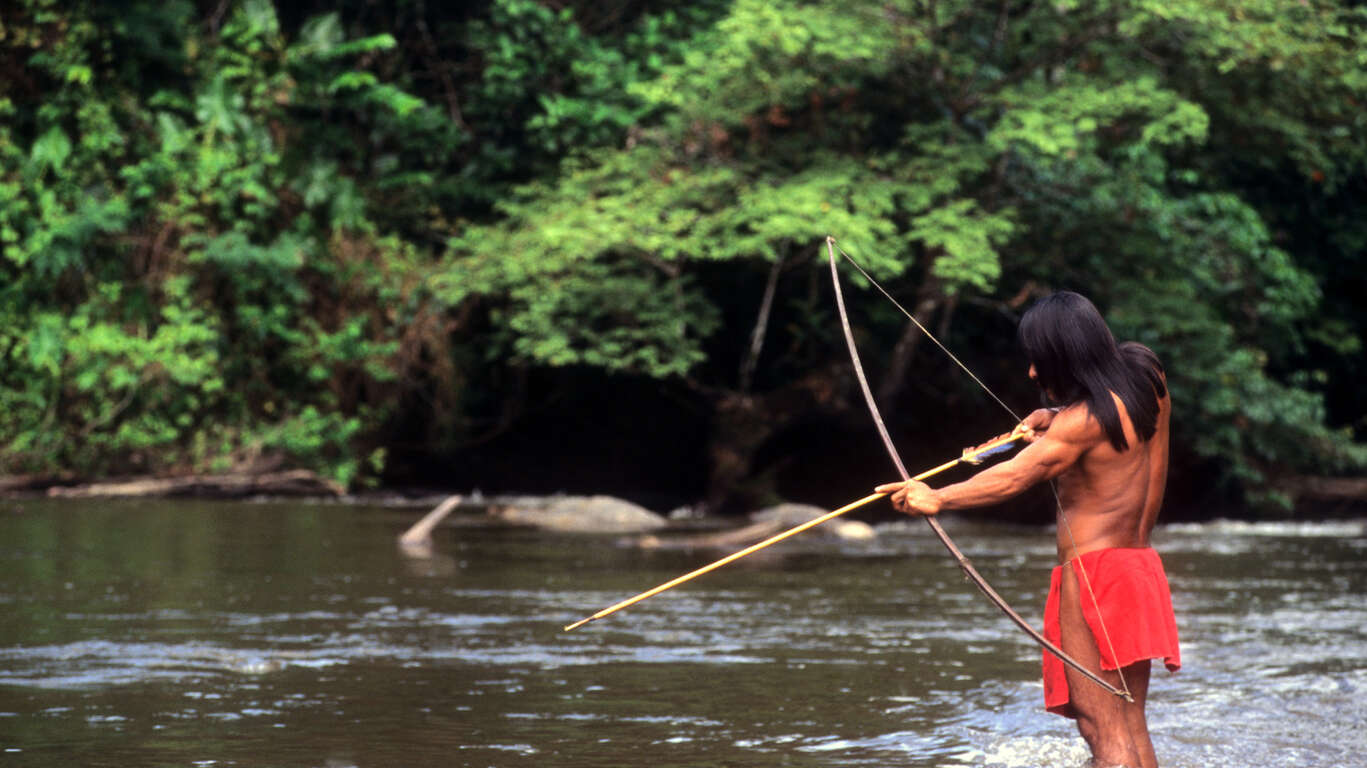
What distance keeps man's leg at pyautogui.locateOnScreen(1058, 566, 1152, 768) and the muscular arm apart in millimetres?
381

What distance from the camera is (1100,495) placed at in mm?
5219

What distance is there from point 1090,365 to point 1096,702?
101 cm

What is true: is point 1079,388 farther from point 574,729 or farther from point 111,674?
point 111,674

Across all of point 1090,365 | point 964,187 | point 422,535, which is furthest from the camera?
point 964,187

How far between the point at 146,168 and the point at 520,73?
4.95 m

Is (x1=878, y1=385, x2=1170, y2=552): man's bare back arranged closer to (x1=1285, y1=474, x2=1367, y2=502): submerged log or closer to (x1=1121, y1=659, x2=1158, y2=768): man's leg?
(x1=1121, y1=659, x2=1158, y2=768): man's leg

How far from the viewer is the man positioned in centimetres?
511

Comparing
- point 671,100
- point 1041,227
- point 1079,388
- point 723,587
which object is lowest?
point 723,587

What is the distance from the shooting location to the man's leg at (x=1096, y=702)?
5172 mm

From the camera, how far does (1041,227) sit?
21219 millimetres

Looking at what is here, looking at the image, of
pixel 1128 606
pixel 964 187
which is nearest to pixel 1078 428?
pixel 1128 606

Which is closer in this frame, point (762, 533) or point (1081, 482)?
point (1081, 482)

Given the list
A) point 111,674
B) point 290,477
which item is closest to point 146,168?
point 290,477

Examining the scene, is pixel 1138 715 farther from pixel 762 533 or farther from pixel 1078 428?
pixel 762 533
